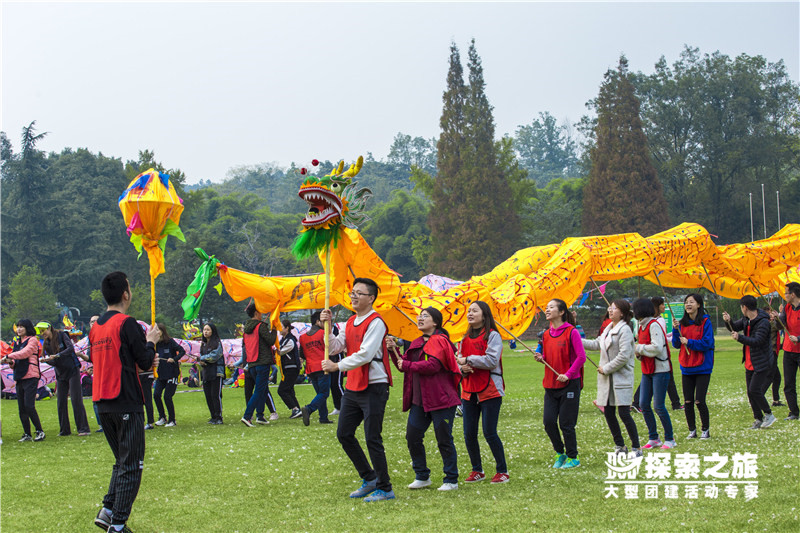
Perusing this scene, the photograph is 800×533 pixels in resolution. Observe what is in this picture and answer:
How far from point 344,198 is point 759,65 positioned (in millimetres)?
52792

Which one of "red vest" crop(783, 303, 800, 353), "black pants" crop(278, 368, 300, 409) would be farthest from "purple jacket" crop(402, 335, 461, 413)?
"black pants" crop(278, 368, 300, 409)

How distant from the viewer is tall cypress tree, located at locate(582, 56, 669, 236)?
46.7m

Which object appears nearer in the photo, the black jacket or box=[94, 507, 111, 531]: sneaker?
box=[94, 507, 111, 531]: sneaker

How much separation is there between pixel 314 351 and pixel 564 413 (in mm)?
5867

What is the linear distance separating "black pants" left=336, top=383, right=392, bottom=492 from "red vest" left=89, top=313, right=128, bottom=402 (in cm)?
192

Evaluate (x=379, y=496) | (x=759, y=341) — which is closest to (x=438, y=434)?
(x=379, y=496)

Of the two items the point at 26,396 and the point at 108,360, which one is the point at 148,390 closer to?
the point at 26,396

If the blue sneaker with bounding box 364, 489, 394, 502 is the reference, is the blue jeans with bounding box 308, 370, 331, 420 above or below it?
above

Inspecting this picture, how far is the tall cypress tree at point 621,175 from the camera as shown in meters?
46.7

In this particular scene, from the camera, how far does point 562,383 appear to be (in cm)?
753

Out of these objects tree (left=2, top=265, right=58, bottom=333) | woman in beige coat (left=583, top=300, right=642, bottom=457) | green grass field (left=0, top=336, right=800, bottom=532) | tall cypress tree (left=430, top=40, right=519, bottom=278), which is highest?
tall cypress tree (left=430, top=40, right=519, bottom=278)

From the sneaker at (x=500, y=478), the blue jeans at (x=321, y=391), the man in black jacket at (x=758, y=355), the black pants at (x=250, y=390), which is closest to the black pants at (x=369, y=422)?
the sneaker at (x=500, y=478)

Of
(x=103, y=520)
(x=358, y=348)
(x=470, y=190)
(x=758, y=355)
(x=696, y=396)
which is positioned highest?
(x=470, y=190)

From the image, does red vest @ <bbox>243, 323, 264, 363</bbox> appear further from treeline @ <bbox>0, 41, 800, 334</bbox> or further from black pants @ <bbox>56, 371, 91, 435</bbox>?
treeline @ <bbox>0, 41, 800, 334</bbox>
